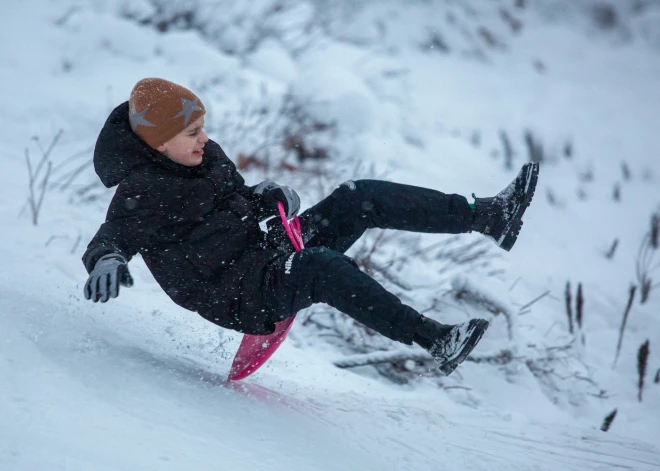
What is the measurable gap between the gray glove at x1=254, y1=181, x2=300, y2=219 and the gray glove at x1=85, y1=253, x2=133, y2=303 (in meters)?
0.62

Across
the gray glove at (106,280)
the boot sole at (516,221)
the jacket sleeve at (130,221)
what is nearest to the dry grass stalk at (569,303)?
the boot sole at (516,221)

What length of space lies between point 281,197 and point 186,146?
0.35 meters

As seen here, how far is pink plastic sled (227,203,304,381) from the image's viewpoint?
6.46 feet

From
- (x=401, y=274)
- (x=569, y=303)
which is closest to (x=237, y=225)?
(x=401, y=274)

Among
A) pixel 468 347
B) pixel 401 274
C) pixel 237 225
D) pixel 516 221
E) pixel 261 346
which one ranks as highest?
pixel 401 274

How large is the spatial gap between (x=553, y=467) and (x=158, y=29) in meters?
5.25

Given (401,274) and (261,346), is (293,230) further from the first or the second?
(401,274)

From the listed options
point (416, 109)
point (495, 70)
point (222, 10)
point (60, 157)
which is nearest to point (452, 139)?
point (416, 109)

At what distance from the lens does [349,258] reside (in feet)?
6.04

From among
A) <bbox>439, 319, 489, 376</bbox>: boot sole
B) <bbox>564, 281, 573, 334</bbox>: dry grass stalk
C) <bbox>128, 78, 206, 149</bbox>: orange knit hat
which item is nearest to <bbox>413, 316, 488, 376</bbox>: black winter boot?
<bbox>439, 319, 489, 376</bbox>: boot sole

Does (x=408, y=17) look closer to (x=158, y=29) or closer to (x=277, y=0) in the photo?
(x=277, y=0)

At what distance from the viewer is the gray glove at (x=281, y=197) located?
2078 mm

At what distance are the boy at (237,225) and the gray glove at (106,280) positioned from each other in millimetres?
12

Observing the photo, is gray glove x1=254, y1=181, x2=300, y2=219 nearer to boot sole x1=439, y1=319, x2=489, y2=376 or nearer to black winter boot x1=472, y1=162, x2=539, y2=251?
black winter boot x1=472, y1=162, x2=539, y2=251
